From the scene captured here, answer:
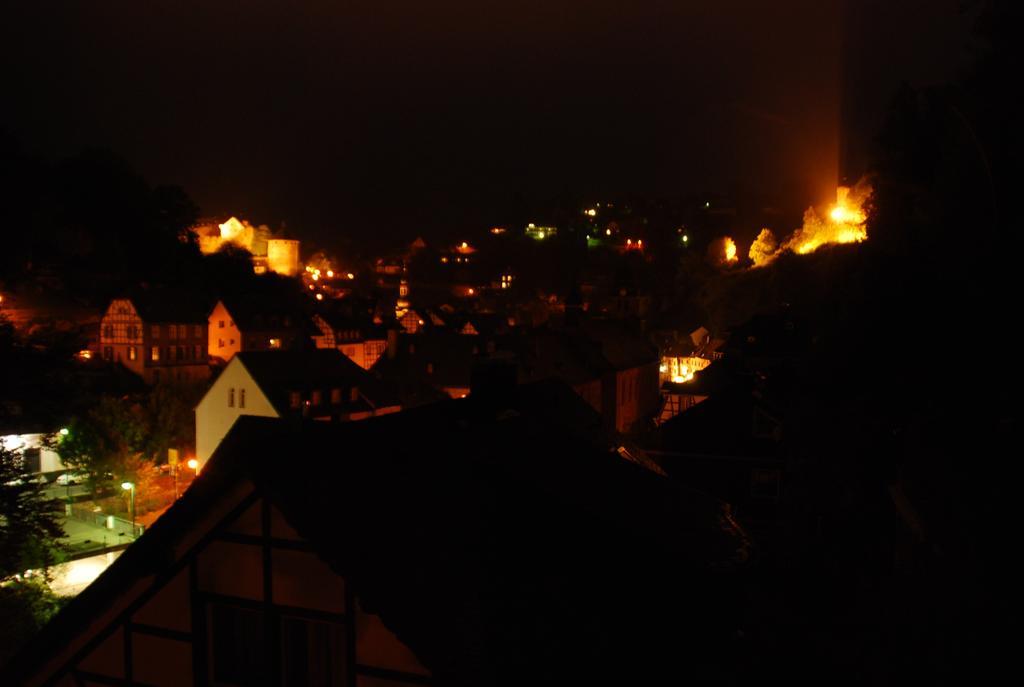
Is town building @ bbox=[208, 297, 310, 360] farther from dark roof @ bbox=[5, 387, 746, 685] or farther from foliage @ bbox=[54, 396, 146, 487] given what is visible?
dark roof @ bbox=[5, 387, 746, 685]

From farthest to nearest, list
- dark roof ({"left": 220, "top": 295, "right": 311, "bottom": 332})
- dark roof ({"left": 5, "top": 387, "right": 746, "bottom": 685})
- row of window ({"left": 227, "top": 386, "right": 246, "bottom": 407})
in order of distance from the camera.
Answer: dark roof ({"left": 220, "top": 295, "right": 311, "bottom": 332})
row of window ({"left": 227, "top": 386, "right": 246, "bottom": 407})
dark roof ({"left": 5, "top": 387, "right": 746, "bottom": 685})

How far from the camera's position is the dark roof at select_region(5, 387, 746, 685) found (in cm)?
500

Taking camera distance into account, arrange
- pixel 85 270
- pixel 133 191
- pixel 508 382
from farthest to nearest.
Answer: pixel 133 191
pixel 85 270
pixel 508 382

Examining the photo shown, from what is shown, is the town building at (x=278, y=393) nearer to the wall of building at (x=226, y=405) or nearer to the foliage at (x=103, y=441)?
the wall of building at (x=226, y=405)

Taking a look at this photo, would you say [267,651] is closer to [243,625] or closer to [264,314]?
[243,625]

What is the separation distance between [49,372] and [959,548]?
15.6m

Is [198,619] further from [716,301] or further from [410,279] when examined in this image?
[410,279]

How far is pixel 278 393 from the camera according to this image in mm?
34125

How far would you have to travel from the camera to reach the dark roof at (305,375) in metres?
34.3

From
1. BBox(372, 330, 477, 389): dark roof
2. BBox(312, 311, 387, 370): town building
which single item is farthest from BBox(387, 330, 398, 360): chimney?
BBox(312, 311, 387, 370): town building

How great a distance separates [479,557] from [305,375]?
32083 mm

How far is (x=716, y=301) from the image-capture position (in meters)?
73.7

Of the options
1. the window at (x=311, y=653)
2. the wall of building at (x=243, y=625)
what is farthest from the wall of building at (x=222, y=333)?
the window at (x=311, y=653)

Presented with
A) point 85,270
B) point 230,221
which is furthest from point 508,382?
point 230,221
